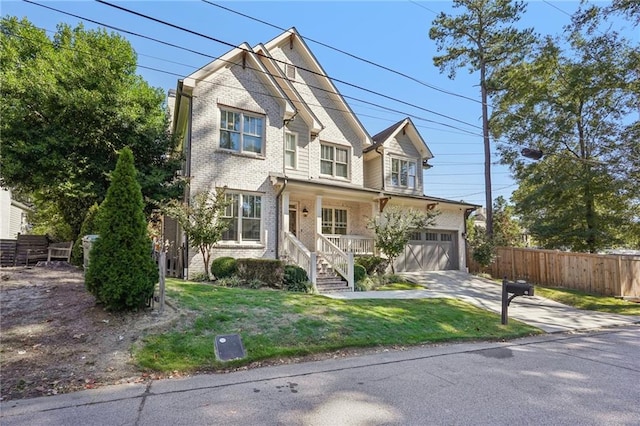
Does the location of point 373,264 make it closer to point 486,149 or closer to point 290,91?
point 290,91

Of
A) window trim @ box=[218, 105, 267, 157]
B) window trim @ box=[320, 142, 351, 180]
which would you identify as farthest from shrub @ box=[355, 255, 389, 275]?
window trim @ box=[218, 105, 267, 157]

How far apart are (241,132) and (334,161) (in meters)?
5.23

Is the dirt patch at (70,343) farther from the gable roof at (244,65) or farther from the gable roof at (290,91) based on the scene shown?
the gable roof at (290,91)

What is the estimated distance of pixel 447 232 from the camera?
19406 mm

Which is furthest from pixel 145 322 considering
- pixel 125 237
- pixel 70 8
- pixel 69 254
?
pixel 69 254

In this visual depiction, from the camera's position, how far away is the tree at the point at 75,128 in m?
12.3

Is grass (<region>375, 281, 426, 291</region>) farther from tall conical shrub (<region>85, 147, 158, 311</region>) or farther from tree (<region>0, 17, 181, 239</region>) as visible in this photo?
tall conical shrub (<region>85, 147, 158, 311</region>)

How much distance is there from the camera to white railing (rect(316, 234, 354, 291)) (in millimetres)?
12665

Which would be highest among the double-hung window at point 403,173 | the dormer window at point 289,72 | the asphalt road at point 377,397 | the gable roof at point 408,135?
the dormer window at point 289,72

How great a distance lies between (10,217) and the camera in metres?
21.7

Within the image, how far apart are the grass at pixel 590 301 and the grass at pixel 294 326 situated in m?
5.79

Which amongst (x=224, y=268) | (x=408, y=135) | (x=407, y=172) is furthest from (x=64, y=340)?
(x=408, y=135)

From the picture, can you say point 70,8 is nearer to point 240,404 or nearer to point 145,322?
point 145,322

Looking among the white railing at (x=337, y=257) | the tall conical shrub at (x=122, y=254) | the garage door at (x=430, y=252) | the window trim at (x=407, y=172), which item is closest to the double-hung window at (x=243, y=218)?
the white railing at (x=337, y=257)
